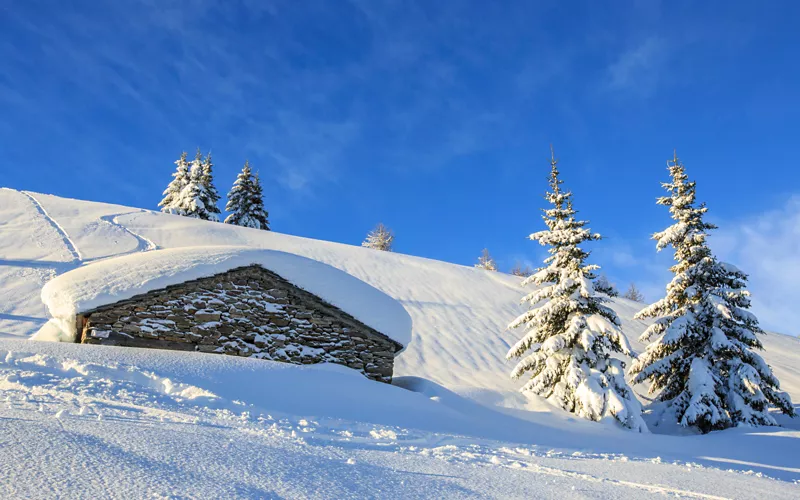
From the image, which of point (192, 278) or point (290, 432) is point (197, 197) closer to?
point (192, 278)

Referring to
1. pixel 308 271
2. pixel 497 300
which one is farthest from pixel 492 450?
pixel 497 300

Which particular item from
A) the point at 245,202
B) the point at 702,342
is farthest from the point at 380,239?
the point at 702,342

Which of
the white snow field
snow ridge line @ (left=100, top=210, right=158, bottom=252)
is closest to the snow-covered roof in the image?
the white snow field

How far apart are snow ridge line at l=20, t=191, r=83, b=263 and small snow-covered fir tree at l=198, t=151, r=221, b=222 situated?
12.1 metres

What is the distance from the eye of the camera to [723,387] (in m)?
14.1

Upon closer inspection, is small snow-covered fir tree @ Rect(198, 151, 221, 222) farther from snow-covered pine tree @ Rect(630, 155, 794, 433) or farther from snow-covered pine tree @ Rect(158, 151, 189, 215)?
snow-covered pine tree @ Rect(630, 155, 794, 433)

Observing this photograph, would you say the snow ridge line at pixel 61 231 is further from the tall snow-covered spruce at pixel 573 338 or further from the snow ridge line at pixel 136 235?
the tall snow-covered spruce at pixel 573 338

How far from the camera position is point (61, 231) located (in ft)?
79.3

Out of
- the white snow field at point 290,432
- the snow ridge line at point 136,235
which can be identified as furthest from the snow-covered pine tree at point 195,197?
the white snow field at point 290,432

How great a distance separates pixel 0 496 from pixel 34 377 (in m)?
3.83

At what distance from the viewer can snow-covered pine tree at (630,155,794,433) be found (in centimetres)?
1359

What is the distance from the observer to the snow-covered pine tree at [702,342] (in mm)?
13594

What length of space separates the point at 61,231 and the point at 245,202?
61.4ft

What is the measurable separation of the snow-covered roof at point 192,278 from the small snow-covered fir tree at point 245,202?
3286 centimetres
